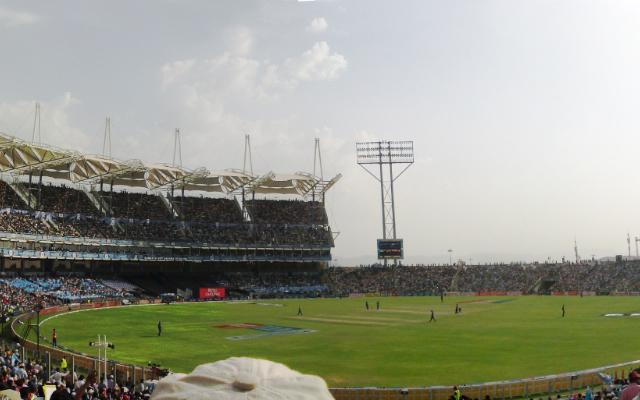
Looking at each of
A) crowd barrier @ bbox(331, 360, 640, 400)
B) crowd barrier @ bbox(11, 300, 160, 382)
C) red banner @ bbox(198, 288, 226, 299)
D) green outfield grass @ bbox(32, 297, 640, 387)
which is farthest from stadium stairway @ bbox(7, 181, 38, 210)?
crowd barrier @ bbox(331, 360, 640, 400)

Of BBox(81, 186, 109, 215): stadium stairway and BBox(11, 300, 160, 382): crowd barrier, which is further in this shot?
BBox(81, 186, 109, 215): stadium stairway

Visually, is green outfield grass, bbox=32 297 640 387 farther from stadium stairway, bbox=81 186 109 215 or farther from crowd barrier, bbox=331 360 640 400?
A: stadium stairway, bbox=81 186 109 215

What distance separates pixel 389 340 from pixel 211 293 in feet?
158

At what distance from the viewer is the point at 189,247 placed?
88625 millimetres

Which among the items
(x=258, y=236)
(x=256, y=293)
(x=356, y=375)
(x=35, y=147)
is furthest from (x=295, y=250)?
(x=356, y=375)

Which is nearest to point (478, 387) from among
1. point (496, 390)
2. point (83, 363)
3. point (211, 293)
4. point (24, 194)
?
point (496, 390)

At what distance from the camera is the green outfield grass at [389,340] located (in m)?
27.1

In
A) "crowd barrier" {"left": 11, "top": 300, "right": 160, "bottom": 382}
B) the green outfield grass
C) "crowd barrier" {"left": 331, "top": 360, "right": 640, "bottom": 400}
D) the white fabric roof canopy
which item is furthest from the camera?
the white fabric roof canopy

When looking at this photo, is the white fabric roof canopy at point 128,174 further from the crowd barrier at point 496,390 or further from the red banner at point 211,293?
the crowd barrier at point 496,390

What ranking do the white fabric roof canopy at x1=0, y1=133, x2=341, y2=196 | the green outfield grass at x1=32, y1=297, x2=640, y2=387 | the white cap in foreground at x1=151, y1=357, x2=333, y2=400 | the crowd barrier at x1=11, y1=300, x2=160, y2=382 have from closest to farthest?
the white cap in foreground at x1=151, y1=357, x2=333, y2=400 < the crowd barrier at x1=11, y1=300, x2=160, y2=382 < the green outfield grass at x1=32, y1=297, x2=640, y2=387 < the white fabric roof canopy at x1=0, y1=133, x2=341, y2=196

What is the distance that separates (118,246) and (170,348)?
48.2 metres

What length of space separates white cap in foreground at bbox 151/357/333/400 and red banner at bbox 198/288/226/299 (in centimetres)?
7793

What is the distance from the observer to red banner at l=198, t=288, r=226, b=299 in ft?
261

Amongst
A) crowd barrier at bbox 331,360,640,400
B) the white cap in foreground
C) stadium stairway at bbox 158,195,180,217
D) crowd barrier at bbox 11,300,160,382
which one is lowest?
crowd barrier at bbox 331,360,640,400
